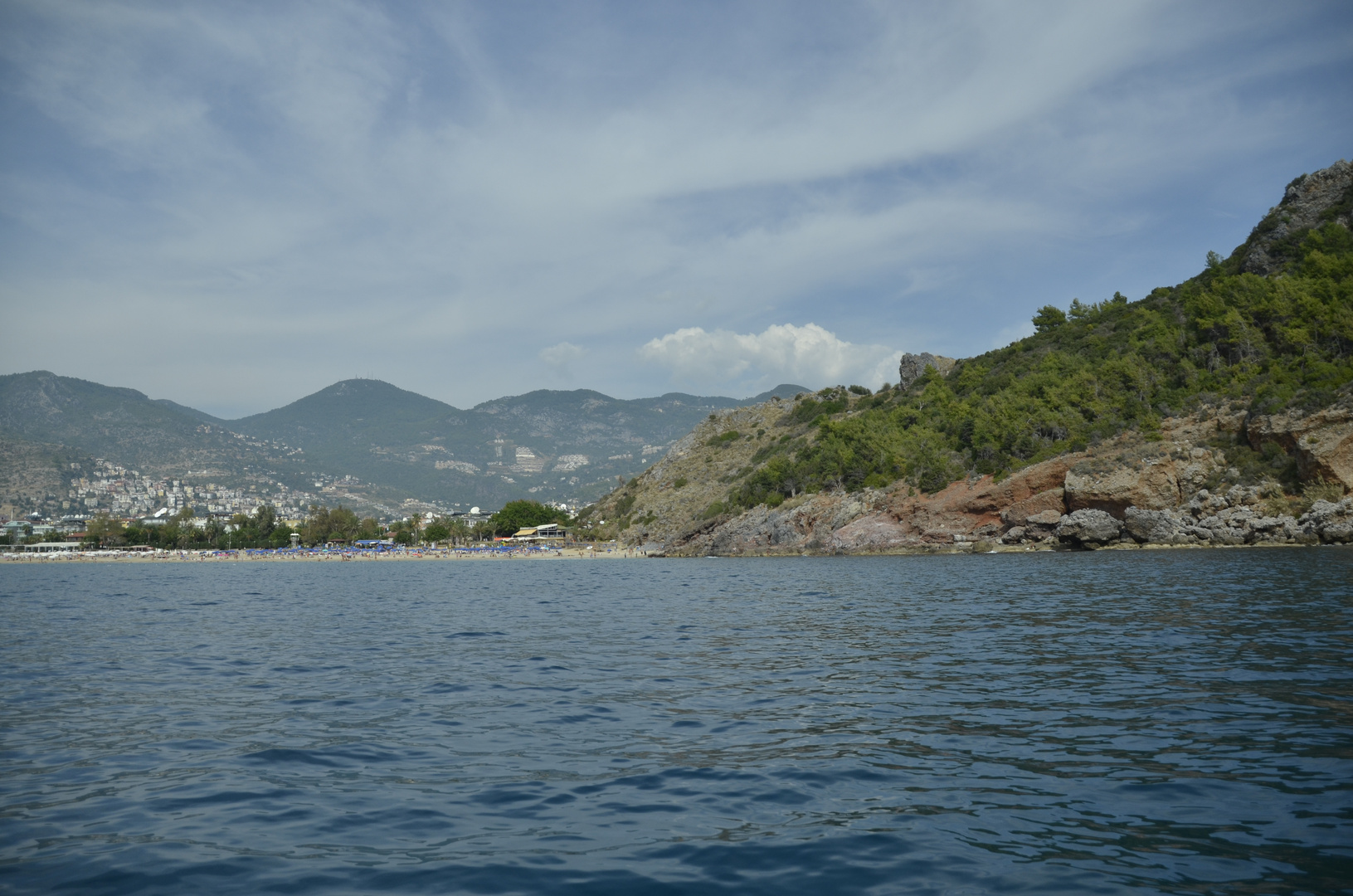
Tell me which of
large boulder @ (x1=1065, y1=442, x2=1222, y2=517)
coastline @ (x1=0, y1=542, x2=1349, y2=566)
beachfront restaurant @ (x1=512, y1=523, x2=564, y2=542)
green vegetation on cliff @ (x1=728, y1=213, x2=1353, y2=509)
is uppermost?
green vegetation on cliff @ (x1=728, y1=213, x2=1353, y2=509)

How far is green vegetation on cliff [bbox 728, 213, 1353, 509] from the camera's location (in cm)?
7219

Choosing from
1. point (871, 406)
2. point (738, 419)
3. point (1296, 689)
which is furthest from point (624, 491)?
point (1296, 689)

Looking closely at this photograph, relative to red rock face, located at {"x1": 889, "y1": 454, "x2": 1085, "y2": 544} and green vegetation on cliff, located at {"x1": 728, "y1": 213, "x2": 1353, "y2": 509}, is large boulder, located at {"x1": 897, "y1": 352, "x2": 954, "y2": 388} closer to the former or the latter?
green vegetation on cliff, located at {"x1": 728, "y1": 213, "x2": 1353, "y2": 509}

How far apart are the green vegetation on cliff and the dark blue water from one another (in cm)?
6016

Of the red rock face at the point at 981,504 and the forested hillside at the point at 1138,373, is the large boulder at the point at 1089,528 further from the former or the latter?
the forested hillside at the point at 1138,373

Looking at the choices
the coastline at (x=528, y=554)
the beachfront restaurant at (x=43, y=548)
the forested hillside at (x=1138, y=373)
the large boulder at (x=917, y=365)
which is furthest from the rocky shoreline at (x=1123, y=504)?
the beachfront restaurant at (x=43, y=548)

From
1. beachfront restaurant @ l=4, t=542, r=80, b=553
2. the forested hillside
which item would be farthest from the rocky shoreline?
beachfront restaurant @ l=4, t=542, r=80, b=553

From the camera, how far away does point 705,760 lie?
10.9 m

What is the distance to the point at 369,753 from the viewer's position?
11609 mm

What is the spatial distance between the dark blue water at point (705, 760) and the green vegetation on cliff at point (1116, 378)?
60162 mm

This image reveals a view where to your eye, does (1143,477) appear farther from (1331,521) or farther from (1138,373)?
(1138,373)

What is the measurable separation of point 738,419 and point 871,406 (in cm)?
3667

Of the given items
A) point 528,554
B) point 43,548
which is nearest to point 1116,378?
point 528,554

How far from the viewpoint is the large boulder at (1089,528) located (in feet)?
231
